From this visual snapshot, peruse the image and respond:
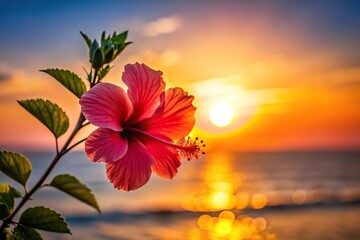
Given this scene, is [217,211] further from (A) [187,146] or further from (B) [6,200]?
(B) [6,200]

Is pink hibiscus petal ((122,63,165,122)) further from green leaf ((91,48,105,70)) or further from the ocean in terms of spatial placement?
the ocean

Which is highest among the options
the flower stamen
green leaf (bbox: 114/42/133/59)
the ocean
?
the ocean

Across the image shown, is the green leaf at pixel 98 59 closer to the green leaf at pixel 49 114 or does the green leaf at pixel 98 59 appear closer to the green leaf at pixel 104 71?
the green leaf at pixel 104 71

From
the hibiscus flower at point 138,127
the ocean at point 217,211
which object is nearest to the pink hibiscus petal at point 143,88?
the hibiscus flower at point 138,127

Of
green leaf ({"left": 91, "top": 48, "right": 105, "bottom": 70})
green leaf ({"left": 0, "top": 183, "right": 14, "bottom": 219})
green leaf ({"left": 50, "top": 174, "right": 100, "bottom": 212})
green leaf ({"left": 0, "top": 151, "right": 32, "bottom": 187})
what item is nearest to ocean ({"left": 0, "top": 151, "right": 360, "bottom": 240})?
green leaf ({"left": 50, "top": 174, "right": 100, "bottom": 212})

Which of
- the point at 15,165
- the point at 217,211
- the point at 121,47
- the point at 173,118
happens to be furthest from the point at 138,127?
the point at 217,211

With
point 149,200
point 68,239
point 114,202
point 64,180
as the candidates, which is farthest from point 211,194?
point 64,180
